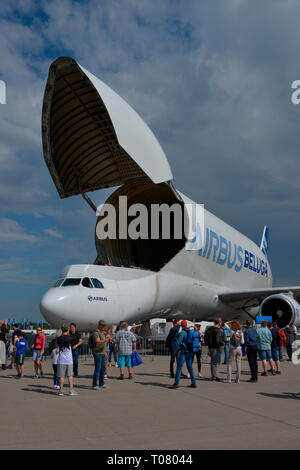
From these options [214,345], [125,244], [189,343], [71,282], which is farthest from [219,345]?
[125,244]

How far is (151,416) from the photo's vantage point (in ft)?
22.5

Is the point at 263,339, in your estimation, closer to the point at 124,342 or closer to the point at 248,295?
the point at 124,342

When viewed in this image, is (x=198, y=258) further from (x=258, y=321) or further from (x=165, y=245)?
(x=258, y=321)

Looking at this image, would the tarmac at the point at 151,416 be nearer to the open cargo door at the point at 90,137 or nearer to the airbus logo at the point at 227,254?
the open cargo door at the point at 90,137

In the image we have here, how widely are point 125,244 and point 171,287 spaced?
17.5 ft

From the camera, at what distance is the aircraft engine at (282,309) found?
19531mm

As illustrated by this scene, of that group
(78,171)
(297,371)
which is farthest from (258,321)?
(78,171)

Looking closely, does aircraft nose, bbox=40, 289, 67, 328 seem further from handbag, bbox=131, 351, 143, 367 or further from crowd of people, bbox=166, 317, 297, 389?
crowd of people, bbox=166, 317, 297, 389

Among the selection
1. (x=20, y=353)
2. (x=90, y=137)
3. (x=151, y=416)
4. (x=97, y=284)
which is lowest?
(x=151, y=416)

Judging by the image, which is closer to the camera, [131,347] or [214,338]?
[131,347]

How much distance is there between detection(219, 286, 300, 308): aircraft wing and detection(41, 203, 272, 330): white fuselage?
1.43ft

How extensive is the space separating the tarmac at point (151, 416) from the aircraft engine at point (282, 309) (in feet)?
28.3

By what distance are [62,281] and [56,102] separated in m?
7.74

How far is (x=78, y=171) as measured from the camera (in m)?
21.2
